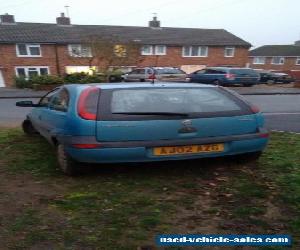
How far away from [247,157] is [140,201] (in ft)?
6.40

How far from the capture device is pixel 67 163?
4383 mm

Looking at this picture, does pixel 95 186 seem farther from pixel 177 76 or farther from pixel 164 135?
pixel 177 76

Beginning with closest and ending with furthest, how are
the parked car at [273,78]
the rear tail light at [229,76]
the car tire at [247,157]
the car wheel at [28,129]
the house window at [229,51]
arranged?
the car tire at [247,157]
the car wheel at [28,129]
the rear tail light at [229,76]
the parked car at [273,78]
the house window at [229,51]

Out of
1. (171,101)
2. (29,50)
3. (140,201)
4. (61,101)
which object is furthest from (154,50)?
(140,201)

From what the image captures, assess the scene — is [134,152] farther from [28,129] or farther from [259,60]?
[259,60]

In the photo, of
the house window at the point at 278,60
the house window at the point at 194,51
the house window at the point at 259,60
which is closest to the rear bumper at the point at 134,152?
the house window at the point at 194,51

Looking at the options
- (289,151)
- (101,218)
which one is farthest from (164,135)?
(289,151)

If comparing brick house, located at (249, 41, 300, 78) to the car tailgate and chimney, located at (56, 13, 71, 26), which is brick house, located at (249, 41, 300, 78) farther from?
the car tailgate

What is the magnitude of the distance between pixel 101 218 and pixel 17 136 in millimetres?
4328

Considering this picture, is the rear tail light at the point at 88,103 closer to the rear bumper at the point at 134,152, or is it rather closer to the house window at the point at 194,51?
the rear bumper at the point at 134,152

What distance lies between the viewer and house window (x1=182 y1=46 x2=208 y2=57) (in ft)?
132

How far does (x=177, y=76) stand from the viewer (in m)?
25.8

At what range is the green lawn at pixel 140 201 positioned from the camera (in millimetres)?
3053

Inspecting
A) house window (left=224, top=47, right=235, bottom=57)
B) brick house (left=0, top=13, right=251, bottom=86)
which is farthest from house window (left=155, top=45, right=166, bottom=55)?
house window (left=224, top=47, right=235, bottom=57)
